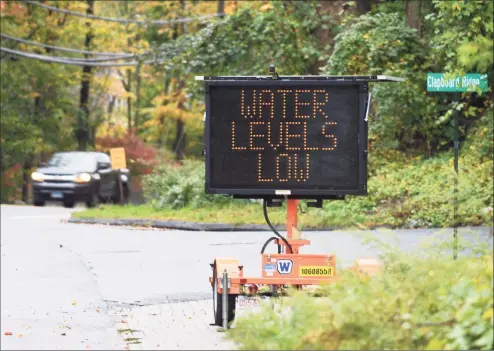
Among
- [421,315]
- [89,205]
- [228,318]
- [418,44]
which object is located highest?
[418,44]

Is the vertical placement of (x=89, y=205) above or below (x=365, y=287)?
below

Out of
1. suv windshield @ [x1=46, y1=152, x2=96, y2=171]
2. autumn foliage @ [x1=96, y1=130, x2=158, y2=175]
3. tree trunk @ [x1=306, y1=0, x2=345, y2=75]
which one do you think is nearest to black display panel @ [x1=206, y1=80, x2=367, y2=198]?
tree trunk @ [x1=306, y1=0, x2=345, y2=75]

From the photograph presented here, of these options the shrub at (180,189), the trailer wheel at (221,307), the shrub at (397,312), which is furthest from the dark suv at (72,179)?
the shrub at (397,312)

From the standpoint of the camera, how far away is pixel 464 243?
28.2 ft

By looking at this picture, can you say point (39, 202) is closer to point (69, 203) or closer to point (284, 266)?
point (69, 203)

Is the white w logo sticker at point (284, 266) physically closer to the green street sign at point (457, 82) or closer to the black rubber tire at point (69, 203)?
the green street sign at point (457, 82)

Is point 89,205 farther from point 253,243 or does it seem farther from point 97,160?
point 253,243

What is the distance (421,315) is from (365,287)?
61 cm

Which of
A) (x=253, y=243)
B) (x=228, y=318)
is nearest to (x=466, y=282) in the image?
(x=228, y=318)

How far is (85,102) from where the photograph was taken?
59.4 m

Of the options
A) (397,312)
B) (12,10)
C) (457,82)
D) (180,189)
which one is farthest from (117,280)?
(12,10)

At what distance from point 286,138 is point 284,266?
1181mm

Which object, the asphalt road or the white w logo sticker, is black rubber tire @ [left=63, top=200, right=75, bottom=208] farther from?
the white w logo sticker

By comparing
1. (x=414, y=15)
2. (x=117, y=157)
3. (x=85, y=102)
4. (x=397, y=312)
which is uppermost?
(x=414, y=15)
